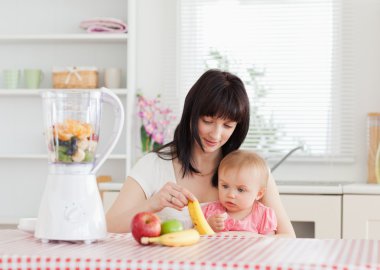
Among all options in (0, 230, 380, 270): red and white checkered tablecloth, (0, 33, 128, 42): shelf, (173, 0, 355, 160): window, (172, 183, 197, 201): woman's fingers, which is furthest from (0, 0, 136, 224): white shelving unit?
(0, 230, 380, 270): red and white checkered tablecloth

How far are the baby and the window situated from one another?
2.00m

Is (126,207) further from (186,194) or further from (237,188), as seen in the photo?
(186,194)

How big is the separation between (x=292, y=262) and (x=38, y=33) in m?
3.49

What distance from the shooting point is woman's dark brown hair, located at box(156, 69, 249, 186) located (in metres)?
2.59

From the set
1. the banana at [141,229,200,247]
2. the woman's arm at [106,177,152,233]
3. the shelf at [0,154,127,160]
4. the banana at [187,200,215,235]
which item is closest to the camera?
the banana at [141,229,200,247]

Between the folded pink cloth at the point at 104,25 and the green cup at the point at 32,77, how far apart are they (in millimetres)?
412

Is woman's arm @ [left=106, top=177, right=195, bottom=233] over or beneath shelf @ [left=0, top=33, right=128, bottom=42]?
beneath

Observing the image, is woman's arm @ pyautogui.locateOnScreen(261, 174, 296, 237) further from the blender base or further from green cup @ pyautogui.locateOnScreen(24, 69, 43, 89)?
green cup @ pyautogui.locateOnScreen(24, 69, 43, 89)

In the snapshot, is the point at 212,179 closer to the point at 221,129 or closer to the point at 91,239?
the point at 221,129

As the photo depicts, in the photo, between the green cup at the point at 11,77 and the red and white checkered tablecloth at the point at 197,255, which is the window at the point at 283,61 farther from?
the red and white checkered tablecloth at the point at 197,255

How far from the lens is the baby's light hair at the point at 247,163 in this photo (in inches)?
102

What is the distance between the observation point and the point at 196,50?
185 inches

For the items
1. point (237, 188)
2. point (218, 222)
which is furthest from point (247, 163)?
point (218, 222)

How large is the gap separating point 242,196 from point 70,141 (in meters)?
0.83
